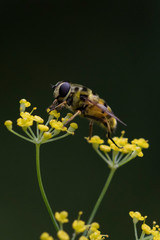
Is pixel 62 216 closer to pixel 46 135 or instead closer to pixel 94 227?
pixel 94 227

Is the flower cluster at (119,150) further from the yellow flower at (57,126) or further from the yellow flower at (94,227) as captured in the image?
the yellow flower at (94,227)

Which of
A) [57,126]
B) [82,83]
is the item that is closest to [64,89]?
[57,126]

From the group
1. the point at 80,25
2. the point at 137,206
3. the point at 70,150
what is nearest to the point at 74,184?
the point at 70,150

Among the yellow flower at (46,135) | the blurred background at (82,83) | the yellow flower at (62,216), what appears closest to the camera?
the yellow flower at (62,216)

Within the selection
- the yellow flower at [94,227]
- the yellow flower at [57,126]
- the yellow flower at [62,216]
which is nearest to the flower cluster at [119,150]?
the yellow flower at [57,126]

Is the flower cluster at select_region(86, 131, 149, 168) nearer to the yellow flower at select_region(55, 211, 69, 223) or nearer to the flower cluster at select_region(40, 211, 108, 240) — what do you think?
the flower cluster at select_region(40, 211, 108, 240)

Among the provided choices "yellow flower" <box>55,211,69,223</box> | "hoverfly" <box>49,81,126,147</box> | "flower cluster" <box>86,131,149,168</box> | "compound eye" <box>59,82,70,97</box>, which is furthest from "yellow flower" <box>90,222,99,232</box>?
"compound eye" <box>59,82,70,97</box>

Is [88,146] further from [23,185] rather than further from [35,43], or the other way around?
[35,43]

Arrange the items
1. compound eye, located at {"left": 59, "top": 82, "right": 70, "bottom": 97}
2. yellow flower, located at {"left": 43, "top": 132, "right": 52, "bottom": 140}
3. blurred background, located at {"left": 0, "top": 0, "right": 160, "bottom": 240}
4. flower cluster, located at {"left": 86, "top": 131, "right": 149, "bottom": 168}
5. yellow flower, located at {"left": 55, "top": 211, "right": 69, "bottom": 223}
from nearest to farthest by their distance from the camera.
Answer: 1. yellow flower, located at {"left": 55, "top": 211, "right": 69, "bottom": 223}
2. yellow flower, located at {"left": 43, "top": 132, "right": 52, "bottom": 140}
3. flower cluster, located at {"left": 86, "top": 131, "right": 149, "bottom": 168}
4. compound eye, located at {"left": 59, "top": 82, "right": 70, "bottom": 97}
5. blurred background, located at {"left": 0, "top": 0, "right": 160, "bottom": 240}
